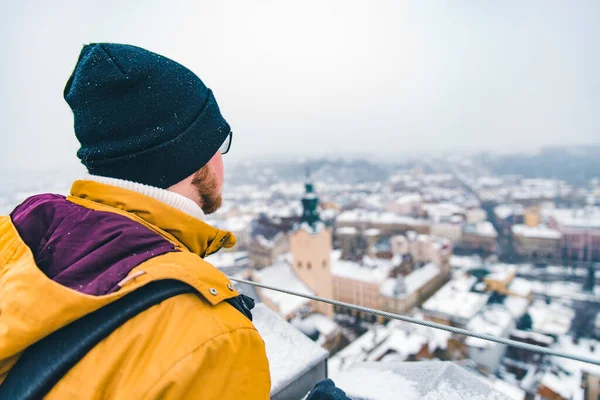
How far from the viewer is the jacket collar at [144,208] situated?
2.79ft

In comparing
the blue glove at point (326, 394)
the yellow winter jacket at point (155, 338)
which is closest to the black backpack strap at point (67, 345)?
the yellow winter jacket at point (155, 338)

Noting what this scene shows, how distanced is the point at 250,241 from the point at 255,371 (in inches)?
1256

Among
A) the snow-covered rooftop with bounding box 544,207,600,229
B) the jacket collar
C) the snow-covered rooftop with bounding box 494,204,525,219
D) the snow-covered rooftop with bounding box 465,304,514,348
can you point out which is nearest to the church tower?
the snow-covered rooftop with bounding box 465,304,514,348

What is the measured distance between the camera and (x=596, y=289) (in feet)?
78.9

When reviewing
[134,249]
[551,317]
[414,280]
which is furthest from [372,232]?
[134,249]

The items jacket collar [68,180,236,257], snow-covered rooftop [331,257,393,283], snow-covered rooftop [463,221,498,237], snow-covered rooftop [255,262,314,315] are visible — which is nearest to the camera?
jacket collar [68,180,236,257]

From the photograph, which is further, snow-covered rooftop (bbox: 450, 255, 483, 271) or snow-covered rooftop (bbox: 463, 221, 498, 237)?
snow-covered rooftop (bbox: 463, 221, 498, 237)

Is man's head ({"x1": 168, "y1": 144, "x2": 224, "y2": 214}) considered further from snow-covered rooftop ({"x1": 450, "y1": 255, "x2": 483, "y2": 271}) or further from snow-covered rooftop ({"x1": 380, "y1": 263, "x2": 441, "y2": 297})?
snow-covered rooftop ({"x1": 450, "y1": 255, "x2": 483, "y2": 271})

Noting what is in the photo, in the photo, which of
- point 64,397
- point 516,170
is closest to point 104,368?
point 64,397

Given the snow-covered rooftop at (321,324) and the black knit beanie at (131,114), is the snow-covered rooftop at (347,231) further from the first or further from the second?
the black knit beanie at (131,114)

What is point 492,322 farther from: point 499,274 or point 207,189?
point 207,189

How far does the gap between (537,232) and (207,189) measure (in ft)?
135

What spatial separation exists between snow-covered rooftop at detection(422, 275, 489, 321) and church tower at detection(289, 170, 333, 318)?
5798mm

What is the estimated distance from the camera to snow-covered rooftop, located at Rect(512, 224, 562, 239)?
3309 cm
